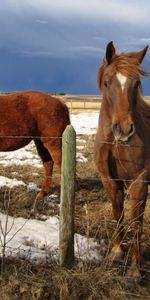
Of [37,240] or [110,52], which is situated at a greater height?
[110,52]

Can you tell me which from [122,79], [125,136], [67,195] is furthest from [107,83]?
[67,195]

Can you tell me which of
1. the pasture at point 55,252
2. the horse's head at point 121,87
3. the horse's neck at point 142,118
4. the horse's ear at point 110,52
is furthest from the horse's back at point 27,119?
the horse's ear at point 110,52

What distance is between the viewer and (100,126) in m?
4.79

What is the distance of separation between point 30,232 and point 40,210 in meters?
1.35

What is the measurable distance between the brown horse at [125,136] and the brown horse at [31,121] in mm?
A: 3196

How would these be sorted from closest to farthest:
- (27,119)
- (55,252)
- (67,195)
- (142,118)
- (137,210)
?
(67,195) < (137,210) < (55,252) < (142,118) < (27,119)

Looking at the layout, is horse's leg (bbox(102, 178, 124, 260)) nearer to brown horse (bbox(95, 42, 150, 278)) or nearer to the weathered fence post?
brown horse (bbox(95, 42, 150, 278))

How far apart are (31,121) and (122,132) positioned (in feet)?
13.2

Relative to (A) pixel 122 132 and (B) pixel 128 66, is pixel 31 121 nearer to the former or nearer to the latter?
(B) pixel 128 66

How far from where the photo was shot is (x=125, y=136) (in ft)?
13.5

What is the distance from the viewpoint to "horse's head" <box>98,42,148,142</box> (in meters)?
4.13

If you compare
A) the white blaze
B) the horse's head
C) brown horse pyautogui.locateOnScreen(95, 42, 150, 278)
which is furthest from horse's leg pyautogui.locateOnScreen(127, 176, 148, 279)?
the white blaze

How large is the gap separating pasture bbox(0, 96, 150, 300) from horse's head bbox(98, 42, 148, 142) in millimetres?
701

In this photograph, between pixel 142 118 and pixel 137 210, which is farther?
pixel 142 118
